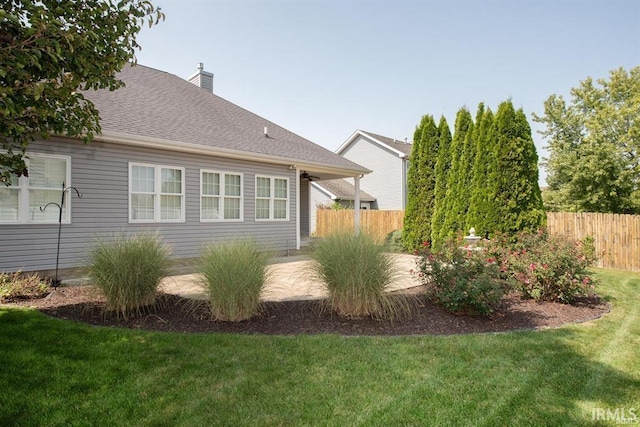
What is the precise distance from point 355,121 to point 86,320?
22917 millimetres

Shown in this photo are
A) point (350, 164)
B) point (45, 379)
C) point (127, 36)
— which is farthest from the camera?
point (350, 164)

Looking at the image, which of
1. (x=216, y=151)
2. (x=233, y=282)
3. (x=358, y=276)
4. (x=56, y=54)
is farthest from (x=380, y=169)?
(x=56, y=54)

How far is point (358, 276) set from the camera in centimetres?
465

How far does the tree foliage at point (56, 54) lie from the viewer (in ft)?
9.82

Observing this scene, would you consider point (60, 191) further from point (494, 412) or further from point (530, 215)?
point (530, 215)

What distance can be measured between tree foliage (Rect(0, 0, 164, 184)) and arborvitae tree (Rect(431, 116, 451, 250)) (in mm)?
10039

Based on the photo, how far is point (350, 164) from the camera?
13047 mm

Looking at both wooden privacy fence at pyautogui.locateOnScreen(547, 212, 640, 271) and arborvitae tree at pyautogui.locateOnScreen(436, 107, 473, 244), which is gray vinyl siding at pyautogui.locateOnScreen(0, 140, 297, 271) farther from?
wooden privacy fence at pyautogui.locateOnScreen(547, 212, 640, 271)

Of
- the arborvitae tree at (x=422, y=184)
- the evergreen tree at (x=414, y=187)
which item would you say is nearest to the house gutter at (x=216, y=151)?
the evergreen tree at (x=414, y=187)

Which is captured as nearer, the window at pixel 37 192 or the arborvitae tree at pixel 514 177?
the window at pixel 37 192

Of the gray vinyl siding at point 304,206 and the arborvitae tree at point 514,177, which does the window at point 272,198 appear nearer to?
the gray vinyl siding at point 304,206

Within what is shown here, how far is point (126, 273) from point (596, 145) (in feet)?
72.3

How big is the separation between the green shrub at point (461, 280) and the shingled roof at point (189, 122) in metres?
6.50

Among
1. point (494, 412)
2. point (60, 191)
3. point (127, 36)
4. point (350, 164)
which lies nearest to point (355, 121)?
point (350, 164)
